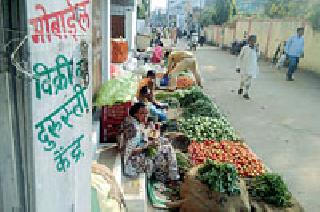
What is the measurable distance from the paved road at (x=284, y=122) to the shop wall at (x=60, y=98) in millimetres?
3782

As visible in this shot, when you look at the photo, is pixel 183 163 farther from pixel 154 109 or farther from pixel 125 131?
pixel 154 109

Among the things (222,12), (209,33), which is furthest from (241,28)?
(209,33)

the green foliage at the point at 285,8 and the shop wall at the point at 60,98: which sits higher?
the green foliage at the point at 285,8

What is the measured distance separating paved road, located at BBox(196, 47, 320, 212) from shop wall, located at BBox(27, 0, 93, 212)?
3.78 m

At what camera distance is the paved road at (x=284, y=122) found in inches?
209

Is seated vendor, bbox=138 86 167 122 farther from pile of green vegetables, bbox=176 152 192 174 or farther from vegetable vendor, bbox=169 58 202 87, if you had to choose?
vegetable vendor, bbox=169 58 202 87

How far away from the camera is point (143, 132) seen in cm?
409

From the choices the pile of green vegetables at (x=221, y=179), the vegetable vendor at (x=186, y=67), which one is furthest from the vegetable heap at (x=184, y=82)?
the pile of green vegetables at (x=221, y=179)

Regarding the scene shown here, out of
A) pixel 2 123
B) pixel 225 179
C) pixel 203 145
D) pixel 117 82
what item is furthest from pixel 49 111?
pixel 203 145

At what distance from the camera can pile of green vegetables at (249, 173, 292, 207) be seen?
3.86m

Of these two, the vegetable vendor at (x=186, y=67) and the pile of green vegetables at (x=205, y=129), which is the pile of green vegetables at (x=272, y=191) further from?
the vegetable vendor at (x=186, y=67)

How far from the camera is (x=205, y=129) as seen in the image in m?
5.73

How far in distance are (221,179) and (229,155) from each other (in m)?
1.23

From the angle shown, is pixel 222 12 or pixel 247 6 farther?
pixel 247 6
